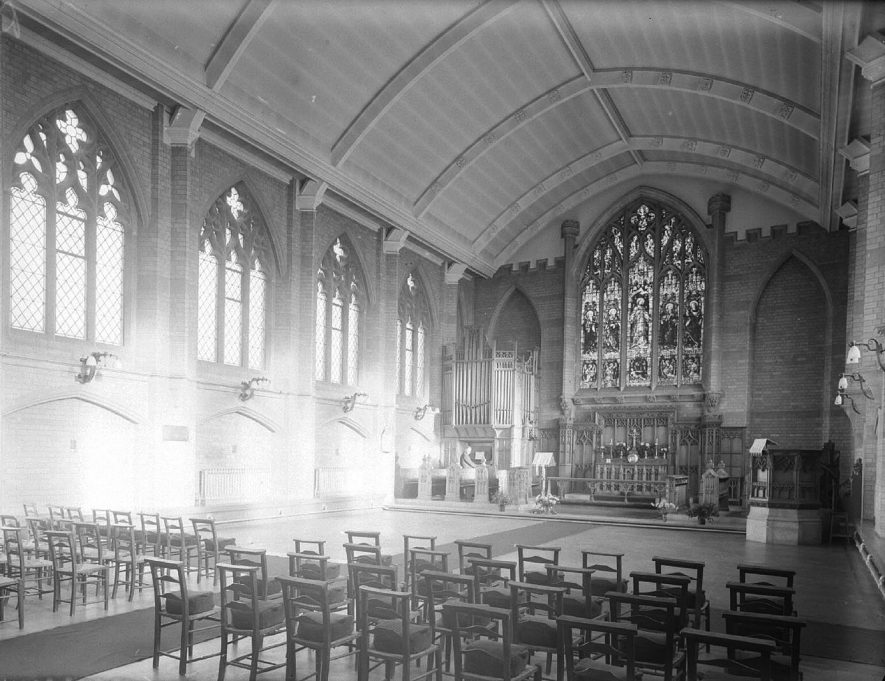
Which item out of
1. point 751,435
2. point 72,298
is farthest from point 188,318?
point 751,435

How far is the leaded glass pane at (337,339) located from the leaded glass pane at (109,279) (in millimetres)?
7079

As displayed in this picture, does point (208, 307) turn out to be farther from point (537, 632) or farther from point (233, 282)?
point (537, 632)

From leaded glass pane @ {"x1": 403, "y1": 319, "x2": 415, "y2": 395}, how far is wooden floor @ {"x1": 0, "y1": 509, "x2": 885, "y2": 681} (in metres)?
5.10

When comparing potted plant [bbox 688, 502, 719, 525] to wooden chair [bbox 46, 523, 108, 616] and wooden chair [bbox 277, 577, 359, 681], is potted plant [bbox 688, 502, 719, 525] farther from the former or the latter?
wooden chair [bbox 277, 577, 359, 681]

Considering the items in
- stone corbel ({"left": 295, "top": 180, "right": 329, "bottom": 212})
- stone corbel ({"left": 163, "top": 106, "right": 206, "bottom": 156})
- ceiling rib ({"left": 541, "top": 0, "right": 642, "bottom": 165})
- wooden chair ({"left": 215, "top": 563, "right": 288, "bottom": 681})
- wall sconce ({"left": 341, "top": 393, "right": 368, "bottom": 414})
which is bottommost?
wooden chair ({"left": 215, "top": 563, "right": 288, "bottom": 681})

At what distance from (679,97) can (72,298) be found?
50.0ft

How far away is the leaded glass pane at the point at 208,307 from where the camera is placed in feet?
53.9

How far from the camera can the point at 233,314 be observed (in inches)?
685

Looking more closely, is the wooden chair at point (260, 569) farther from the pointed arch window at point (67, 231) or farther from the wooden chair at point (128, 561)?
the pointed arch window at point (67, 231)

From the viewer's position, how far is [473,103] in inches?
756

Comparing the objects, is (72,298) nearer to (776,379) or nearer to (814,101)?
(814,101)

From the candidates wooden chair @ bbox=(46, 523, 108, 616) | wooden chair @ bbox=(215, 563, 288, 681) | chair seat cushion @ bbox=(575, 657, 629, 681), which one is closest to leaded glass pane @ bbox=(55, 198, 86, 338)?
wooden chair @ bbox=(46, 523, 108, 616)

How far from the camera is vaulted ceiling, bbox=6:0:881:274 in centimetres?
1352

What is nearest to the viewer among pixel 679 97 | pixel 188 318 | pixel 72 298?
pixel 72 298
